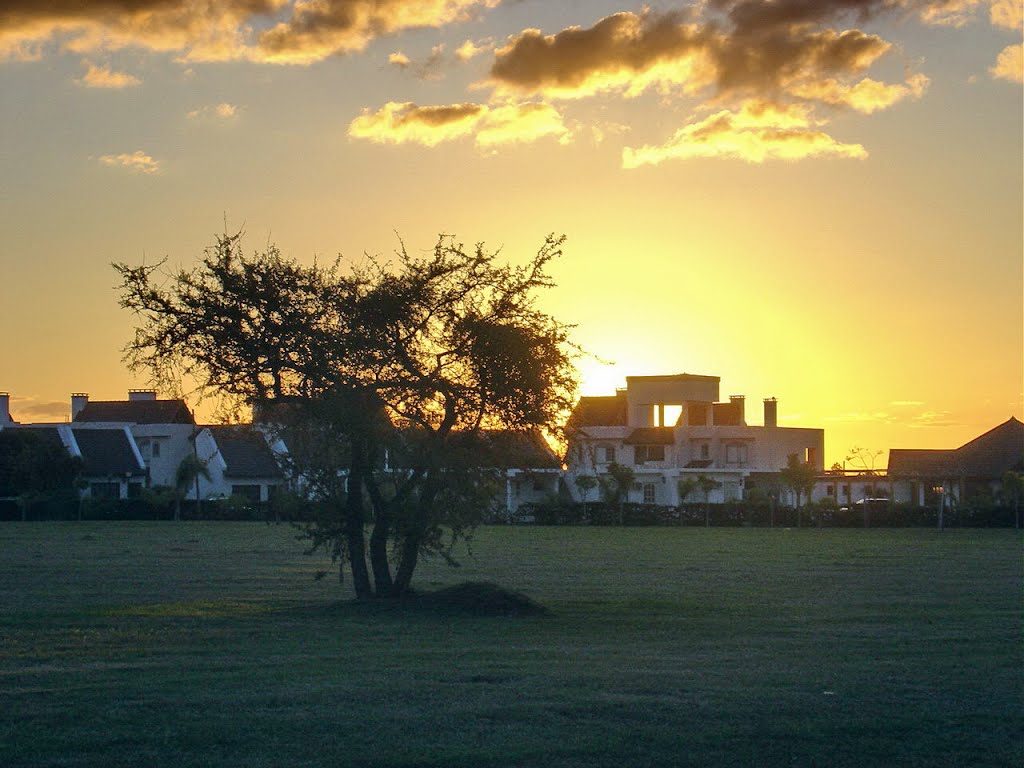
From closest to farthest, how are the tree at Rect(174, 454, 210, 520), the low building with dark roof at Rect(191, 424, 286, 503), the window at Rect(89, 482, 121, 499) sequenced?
the tree at Rect(174, 454, 210, 520) < the window at Rect(89, 482, 121, 499) < the low building with dark roof at Rect(191, 424, 286, 503)

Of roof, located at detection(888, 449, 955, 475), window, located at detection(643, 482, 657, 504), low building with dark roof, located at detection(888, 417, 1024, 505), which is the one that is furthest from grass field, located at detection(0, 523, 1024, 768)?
window, located at detection(643, 482, 657, 504)

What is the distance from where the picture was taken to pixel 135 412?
368 ft

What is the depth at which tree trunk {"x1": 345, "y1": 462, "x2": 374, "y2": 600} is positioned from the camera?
81.7ft

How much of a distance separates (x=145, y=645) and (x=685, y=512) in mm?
67521

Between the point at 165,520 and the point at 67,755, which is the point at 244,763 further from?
the point at 165,520

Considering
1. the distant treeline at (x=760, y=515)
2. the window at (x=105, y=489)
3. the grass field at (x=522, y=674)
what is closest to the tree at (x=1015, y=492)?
the distant treeline at (x=760, y=515)

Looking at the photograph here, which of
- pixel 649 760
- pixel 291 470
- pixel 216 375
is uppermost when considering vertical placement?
pixel 216 375

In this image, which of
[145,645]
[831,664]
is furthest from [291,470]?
[831,664]

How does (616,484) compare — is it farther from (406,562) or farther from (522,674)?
(522,674)

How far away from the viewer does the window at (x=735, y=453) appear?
11288 centimetres

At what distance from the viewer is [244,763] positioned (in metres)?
10.3

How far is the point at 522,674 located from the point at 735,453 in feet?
Answer: 326

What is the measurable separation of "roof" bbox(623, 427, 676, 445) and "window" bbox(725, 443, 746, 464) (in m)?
4.71

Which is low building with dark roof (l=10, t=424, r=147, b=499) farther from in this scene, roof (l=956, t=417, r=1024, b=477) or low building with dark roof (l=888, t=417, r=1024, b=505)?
roof (l=956, t=417, r=1024, b=477)
